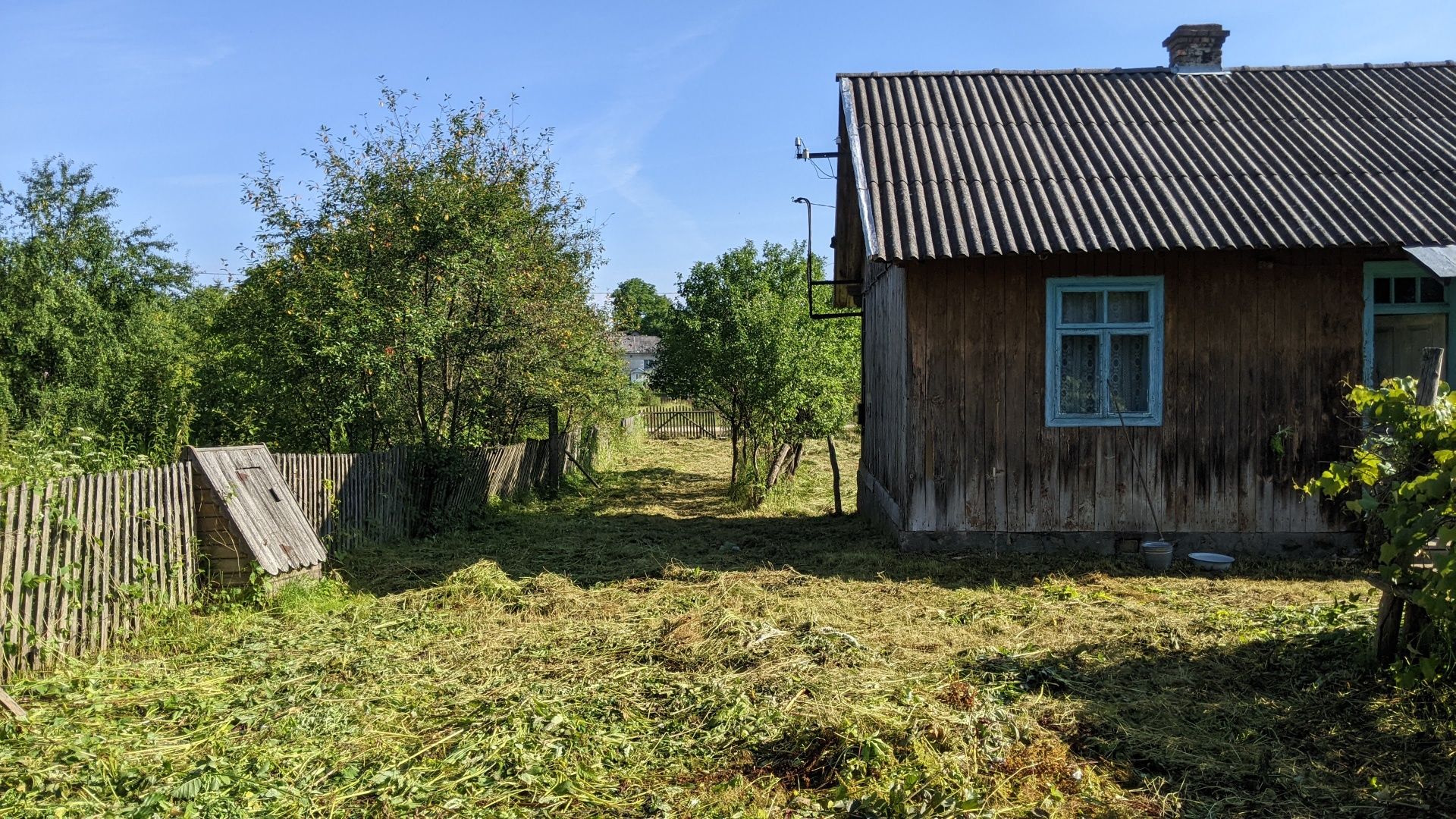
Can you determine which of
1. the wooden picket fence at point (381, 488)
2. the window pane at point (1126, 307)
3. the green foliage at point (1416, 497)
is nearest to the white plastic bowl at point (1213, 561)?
the window pane at point (1126, 307)

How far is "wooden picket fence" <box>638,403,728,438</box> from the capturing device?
1297 inches

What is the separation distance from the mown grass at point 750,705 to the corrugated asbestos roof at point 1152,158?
320 cm

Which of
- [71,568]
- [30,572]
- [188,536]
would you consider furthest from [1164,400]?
[30,572]

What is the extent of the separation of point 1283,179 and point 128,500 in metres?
10.7

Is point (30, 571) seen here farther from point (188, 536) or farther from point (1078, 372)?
point (1078, 372)

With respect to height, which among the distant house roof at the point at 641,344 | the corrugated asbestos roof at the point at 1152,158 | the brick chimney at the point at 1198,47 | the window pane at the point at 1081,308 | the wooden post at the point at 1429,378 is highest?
the distant house roof at the point at 641,344

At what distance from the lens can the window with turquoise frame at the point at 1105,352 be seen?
9078 mm

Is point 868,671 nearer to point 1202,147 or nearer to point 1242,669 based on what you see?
point 1242,669

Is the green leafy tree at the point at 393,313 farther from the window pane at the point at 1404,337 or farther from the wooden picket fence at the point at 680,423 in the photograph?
the wooden picket fence at the point at 680,423

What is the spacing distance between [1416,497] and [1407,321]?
582cm

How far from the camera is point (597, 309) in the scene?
1819 centimetres

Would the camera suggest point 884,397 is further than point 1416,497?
Yes

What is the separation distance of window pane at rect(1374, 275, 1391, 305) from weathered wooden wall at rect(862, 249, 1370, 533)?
41cm

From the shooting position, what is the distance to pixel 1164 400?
9.12m
